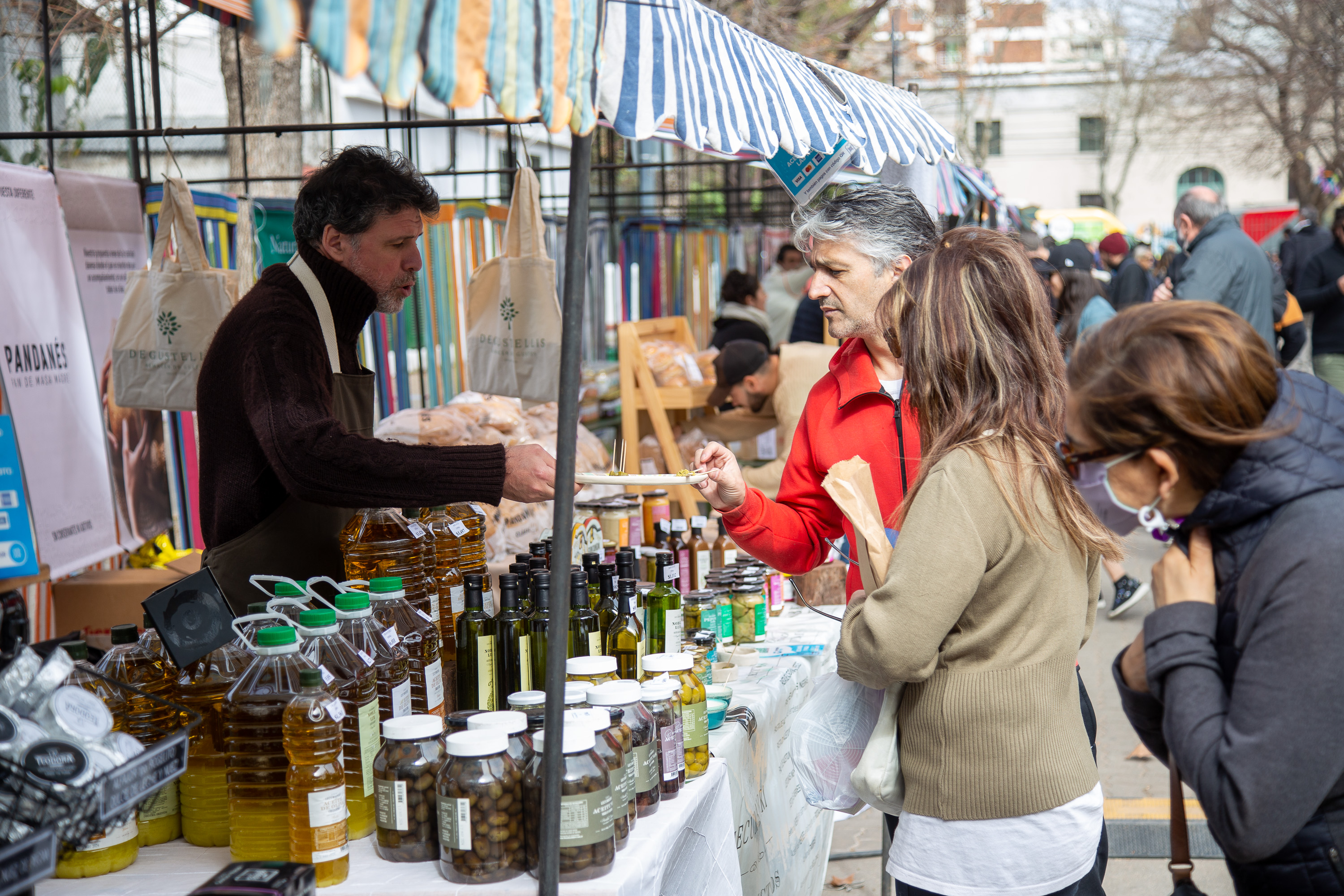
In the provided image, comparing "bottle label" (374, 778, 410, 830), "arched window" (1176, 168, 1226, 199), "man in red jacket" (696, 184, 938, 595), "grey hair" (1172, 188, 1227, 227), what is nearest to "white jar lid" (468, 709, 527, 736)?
"bottle label" (374, 778, 410, 830)

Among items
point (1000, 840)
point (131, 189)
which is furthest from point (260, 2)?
point (131, 189)

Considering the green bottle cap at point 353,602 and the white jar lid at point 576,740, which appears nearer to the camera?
the white jar lid at point 576,740

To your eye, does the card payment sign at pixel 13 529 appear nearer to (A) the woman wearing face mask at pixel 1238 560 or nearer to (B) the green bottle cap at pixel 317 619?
(B) the green bottle cap at pixel 317 619

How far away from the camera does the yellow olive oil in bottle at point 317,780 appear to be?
1.83m

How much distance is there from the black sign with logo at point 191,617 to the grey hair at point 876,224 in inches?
67.2

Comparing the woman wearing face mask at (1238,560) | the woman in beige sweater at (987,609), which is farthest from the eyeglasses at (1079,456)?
the woman in beige sweater at (987,609)

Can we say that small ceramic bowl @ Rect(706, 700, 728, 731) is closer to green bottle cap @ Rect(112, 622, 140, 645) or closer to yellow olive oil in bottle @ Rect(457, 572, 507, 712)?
yellow olive oil in bottle @ Rect(457, 572, 507, 712)

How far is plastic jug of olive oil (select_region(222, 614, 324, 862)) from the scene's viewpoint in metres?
1.92

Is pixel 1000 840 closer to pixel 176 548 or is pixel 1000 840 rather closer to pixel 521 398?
pixel 521 398

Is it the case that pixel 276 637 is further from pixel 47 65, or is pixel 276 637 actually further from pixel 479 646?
pixel 47 65

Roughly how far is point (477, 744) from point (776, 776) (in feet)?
5.25

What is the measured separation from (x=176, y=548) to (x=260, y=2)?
4838mm

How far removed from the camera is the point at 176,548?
5297 mm

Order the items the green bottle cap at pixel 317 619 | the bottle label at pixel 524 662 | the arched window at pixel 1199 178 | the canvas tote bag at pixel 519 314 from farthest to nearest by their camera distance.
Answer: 1. the arched window at pixel 1199 178
2. the canvas tote bag at pixel 519 314
3. the bottle label at pixel 524 662
4. the green bottle cap at pixel 317 619
